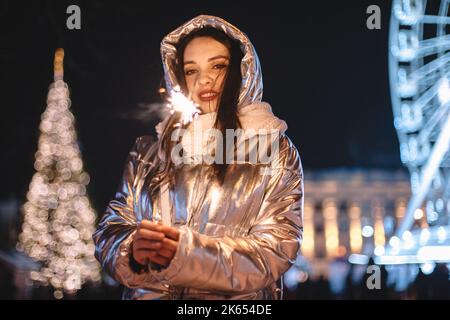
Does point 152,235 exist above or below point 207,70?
below

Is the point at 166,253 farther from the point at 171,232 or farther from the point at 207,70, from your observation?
the point at 207,70

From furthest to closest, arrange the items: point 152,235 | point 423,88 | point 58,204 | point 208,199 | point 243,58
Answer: point 58,204 < point 423,88 < point 243,58 < point 208,199 < point 152,235

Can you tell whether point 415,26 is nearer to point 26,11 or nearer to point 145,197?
point 26,11

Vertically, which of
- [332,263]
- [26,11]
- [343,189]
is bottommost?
[332,263]

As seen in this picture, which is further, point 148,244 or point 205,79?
point 205,79

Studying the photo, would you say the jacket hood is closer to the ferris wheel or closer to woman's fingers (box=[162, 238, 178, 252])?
woman's fingers (box=[162, 238, 178, 252])

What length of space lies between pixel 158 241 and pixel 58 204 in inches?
474

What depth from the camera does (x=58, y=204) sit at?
1302 cm

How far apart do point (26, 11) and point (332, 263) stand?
36905mm

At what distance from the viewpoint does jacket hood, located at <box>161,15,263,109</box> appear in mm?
1754

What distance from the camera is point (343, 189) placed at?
147ft

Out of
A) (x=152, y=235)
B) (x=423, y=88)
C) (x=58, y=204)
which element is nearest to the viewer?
(x=152, y=235)

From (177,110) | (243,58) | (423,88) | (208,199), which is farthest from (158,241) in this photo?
(423,88)
